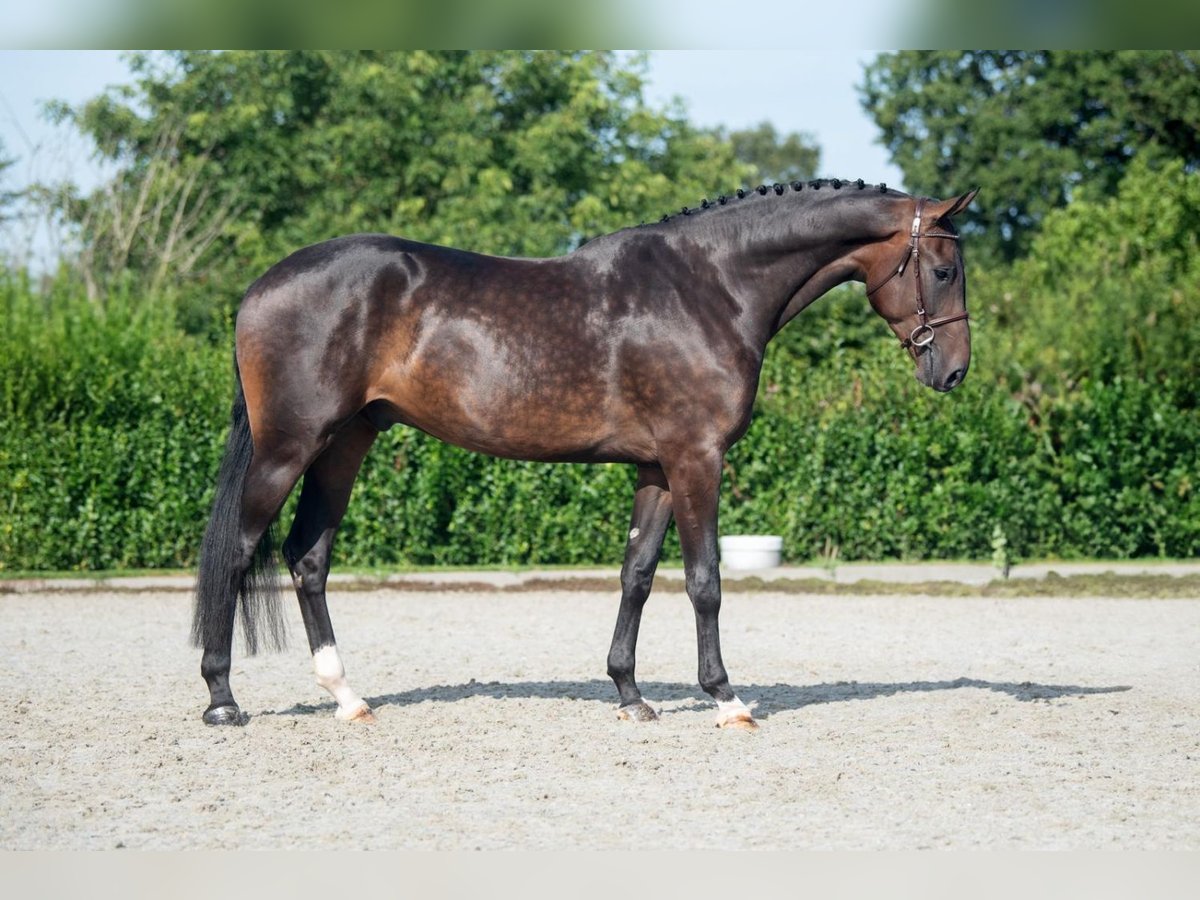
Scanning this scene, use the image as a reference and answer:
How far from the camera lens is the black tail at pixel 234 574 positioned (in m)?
6.20

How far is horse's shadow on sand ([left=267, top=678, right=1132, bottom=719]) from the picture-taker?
681cm

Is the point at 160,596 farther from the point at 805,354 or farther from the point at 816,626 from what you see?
the point at 805,354

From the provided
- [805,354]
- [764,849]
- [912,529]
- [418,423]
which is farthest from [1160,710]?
[805,354]

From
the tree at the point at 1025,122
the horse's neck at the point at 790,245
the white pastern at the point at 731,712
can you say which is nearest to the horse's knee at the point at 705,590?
the white pastern at the point at 731,712

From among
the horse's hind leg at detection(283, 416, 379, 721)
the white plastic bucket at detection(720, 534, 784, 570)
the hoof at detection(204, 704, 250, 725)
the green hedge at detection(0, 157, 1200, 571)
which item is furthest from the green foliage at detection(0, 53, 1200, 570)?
the hoof at detection(204, 704, 250, 725)

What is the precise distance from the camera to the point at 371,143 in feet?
81.0

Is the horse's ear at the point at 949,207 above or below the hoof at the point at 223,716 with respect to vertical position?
above

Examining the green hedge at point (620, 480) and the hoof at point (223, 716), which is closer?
the hoof at point (223, 716)

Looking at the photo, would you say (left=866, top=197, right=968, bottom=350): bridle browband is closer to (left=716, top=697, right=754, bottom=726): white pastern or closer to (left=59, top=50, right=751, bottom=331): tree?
(left=716, top=697, right=754, bottom=726): white pastern

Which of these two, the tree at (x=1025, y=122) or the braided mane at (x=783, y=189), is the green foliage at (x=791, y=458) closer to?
the braided mane at (x=783, y=189)

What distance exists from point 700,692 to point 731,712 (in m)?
1.14

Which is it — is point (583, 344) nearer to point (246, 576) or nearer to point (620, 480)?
Answer: point (246, 576)

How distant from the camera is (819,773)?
5234 millimetres

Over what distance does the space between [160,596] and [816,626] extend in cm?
540
